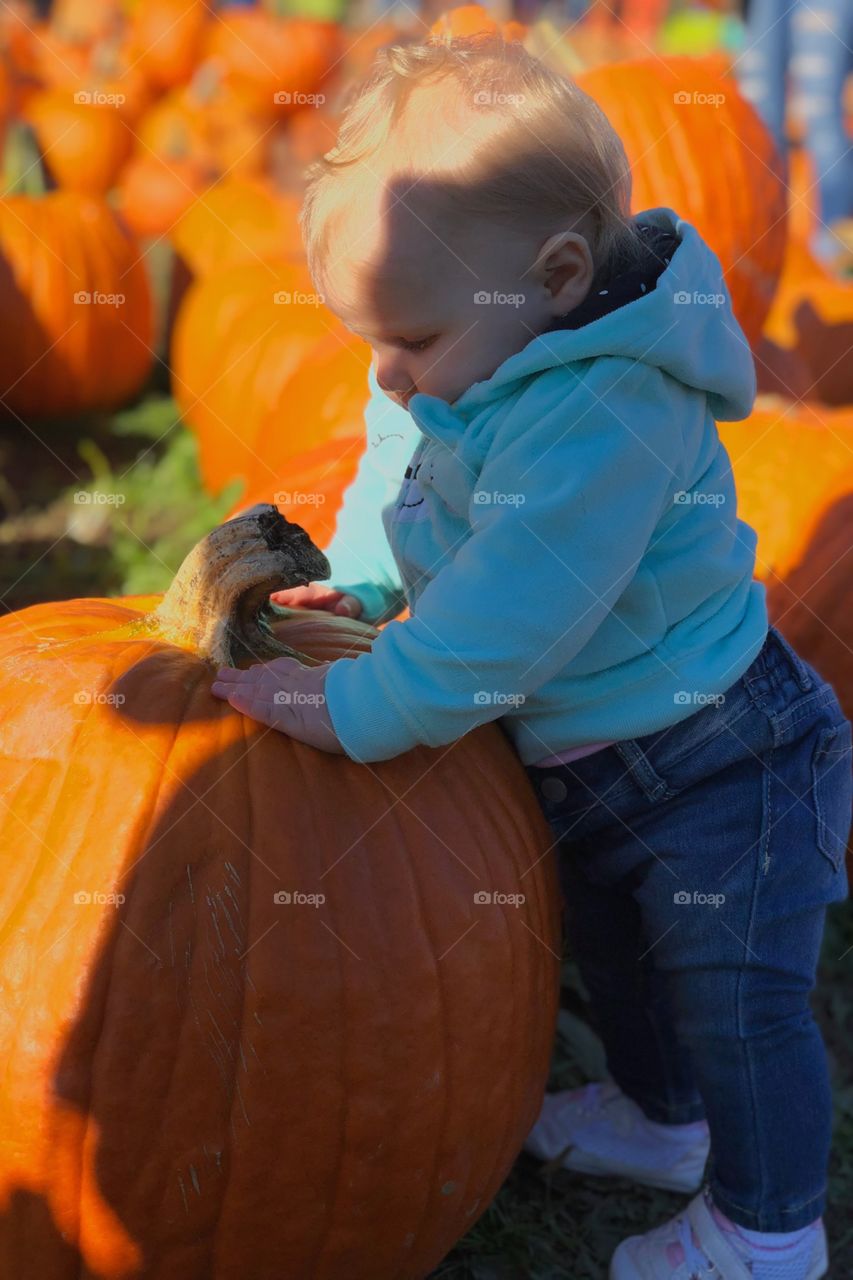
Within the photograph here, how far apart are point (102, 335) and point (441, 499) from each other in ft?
12.8

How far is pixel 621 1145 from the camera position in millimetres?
2207

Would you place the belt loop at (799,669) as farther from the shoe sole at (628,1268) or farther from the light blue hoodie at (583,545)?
the shoe sole at (628,1268)

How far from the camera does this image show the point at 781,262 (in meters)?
3.72

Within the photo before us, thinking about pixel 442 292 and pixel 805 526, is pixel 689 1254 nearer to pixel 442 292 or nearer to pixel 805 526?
pixel 442 292

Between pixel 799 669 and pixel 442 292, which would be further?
pixel 799 669

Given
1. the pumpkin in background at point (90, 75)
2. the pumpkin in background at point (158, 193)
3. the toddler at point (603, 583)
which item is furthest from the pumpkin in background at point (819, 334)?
the pumpkin in background at point (90, 75)

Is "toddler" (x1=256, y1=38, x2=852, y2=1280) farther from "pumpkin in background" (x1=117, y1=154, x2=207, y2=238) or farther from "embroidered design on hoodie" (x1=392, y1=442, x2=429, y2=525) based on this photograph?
"pumpkin in background" (x1=117, y1=154, x2=207, y2=238)

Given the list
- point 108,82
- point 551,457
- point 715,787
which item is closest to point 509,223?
point 551,457

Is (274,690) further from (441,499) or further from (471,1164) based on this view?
(471,1164)

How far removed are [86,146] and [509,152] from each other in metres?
7.58

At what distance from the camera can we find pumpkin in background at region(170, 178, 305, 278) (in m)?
5.90

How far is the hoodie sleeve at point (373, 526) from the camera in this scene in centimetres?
207

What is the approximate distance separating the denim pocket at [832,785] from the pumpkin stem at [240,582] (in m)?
0.69

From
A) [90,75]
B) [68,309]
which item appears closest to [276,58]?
[90,75]
